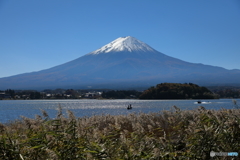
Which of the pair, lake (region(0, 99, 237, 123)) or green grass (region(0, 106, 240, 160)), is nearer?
green grass (region(0, 106, 240, 160))

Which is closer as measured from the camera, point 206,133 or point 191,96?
point 206,133

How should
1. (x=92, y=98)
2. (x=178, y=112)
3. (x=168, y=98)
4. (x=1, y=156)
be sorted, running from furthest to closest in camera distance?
1. (x=92, y=98)
2. (x=168, y=98)
3. (x=178, y=112)
4. (x=1, y=156)

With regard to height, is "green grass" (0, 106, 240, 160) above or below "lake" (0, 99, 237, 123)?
above

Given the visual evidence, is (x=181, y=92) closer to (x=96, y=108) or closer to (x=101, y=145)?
(x=96, y=108)

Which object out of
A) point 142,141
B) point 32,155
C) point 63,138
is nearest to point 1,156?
point 32,155

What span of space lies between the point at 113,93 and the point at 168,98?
21.4 meters

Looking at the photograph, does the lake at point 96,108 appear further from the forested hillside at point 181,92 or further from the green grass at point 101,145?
the green grass at point 101,145

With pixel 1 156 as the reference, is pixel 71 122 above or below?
above

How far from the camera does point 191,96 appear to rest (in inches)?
2554

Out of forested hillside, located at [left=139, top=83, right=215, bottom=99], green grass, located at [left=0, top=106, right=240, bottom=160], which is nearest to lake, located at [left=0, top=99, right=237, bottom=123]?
forested hillside, located at [left=139, top=83, right=215, bottom=99]

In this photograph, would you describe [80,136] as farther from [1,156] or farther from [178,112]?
[178,112]

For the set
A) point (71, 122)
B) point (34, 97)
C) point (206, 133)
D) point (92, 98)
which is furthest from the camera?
point (92, 98)

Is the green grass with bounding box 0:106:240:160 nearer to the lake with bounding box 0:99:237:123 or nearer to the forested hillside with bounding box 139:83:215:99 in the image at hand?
the lake with bounding box 0:99:237:123

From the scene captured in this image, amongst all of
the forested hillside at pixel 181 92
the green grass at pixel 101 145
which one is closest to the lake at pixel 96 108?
the forested hillside at pixel 181 92
